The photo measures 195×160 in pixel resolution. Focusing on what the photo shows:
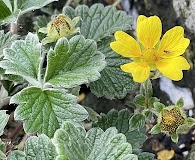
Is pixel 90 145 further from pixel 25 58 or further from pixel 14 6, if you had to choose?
pixel 14 6

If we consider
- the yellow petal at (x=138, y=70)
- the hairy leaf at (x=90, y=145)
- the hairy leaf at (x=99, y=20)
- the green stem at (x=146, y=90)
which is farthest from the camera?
the hairy leaf at (x=99, y=20)

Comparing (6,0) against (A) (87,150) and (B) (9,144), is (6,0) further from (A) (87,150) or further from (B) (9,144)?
(A) (87,150)

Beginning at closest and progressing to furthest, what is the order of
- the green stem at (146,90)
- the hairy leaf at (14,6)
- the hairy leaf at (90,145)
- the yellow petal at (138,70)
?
the hairy leaf at (90,145) < the yellow petal at (138,70) < the green stem at (146,90) < the hairy leaf at (14,6)

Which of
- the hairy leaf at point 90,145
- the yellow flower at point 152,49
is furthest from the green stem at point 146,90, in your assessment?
the hairy leaf at point 90,145

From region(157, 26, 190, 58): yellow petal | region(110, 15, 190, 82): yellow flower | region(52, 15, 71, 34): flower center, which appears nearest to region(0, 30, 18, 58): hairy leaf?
region(52, 15, 71, 34): flower center

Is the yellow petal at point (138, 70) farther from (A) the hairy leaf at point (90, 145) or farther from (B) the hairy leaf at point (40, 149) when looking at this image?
(B) the hairy leaf at point (40, 149)

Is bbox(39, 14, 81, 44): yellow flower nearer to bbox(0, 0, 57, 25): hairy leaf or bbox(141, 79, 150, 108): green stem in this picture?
bbox(0, 0, 57, 25): hairy leaf

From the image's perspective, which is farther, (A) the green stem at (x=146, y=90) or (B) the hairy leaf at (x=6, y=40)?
(B) the hairy leaf at (x=6, y=40)
